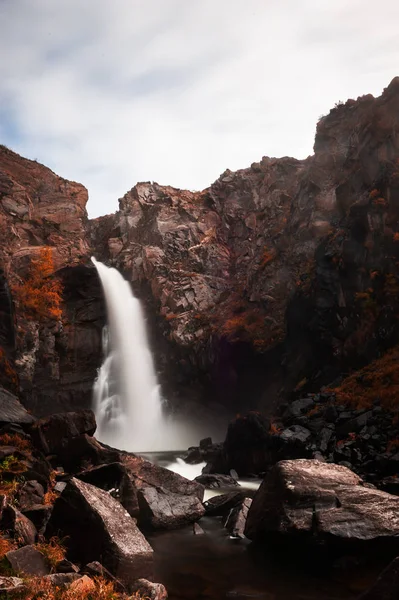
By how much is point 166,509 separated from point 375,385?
1429cm

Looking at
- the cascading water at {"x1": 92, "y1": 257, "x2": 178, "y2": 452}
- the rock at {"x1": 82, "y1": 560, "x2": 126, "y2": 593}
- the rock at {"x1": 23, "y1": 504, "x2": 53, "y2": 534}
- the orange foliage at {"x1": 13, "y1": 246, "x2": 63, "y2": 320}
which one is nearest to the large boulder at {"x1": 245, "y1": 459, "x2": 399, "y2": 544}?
the rock at {"x1": 82, "y1": 560, "x2": 126, "y2": 593}

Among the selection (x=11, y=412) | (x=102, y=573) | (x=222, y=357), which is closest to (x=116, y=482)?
(x=11, y=412)

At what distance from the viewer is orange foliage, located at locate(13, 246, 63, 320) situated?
128ft

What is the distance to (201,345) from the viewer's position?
137ft

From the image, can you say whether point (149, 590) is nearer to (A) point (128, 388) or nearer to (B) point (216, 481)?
(B) point (216, 481)

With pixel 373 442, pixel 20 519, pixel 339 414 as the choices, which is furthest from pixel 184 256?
pixel 20 519

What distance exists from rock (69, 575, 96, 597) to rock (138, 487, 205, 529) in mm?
7093

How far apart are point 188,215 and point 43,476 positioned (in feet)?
147

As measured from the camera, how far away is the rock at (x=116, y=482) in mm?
14406

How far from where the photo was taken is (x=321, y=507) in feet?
38.4

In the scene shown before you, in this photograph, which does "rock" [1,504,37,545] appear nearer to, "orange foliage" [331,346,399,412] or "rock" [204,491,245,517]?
"rock" [204,491,245,517]

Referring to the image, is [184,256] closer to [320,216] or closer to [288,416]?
[320,216]

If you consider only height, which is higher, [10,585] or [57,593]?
[10,585]

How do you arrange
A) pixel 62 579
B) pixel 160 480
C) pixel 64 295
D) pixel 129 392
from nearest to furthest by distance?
pixel 62 579, pixel 160 480, pixel 129 392, pixel 64 295
